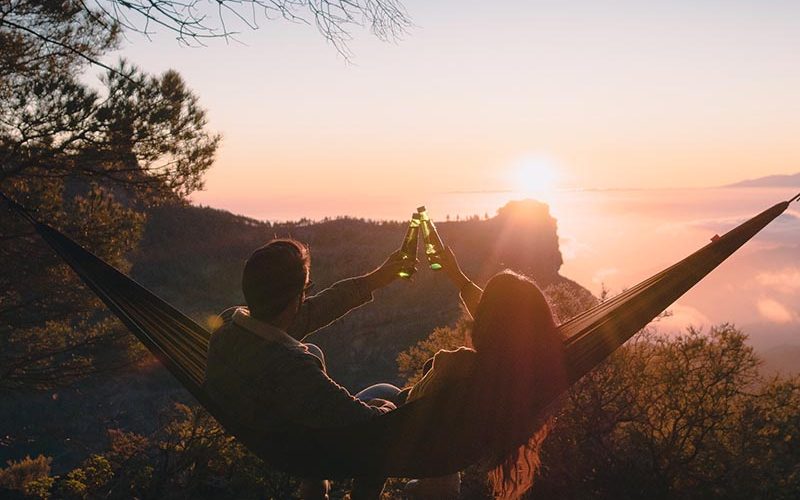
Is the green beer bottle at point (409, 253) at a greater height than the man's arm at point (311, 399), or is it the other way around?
the green beer bottle at point (409, 253)

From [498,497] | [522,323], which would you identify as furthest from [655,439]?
[522,323]

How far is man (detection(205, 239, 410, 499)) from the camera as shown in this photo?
5.42 feet

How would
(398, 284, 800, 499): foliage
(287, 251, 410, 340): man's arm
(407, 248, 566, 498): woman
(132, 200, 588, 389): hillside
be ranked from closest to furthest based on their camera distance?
(407, 248, 566, 498): woman < (287, 251, 410, 340): man's arm < (398, 284, 800, 499): foliage < (132, 200, 588, 389): hillside

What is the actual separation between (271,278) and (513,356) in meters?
0.73

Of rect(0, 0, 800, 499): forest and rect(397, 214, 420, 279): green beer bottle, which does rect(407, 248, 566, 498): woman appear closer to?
rect(397, 214, 420, 279): green beer bottle

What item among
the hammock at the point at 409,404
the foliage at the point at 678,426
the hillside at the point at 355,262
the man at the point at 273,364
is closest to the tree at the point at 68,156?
the hammock at the point at 409,404

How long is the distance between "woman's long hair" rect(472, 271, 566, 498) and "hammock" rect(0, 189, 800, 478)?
40 millimetres

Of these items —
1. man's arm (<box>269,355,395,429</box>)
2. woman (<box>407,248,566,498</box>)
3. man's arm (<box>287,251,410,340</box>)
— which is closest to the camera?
man's arm (<box>269,355,395,429</box>)

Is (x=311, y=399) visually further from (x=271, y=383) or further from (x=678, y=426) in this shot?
(x=678, y=426)

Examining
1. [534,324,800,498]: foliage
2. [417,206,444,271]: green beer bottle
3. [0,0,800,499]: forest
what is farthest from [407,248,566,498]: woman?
[534,324,800,498]: foliage

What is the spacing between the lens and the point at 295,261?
1.73 meters

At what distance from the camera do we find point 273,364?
1.66 metres

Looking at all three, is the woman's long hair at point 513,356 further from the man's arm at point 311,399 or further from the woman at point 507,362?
the man's arm at point 311,399

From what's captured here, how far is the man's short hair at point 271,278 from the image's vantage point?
1697 mm
